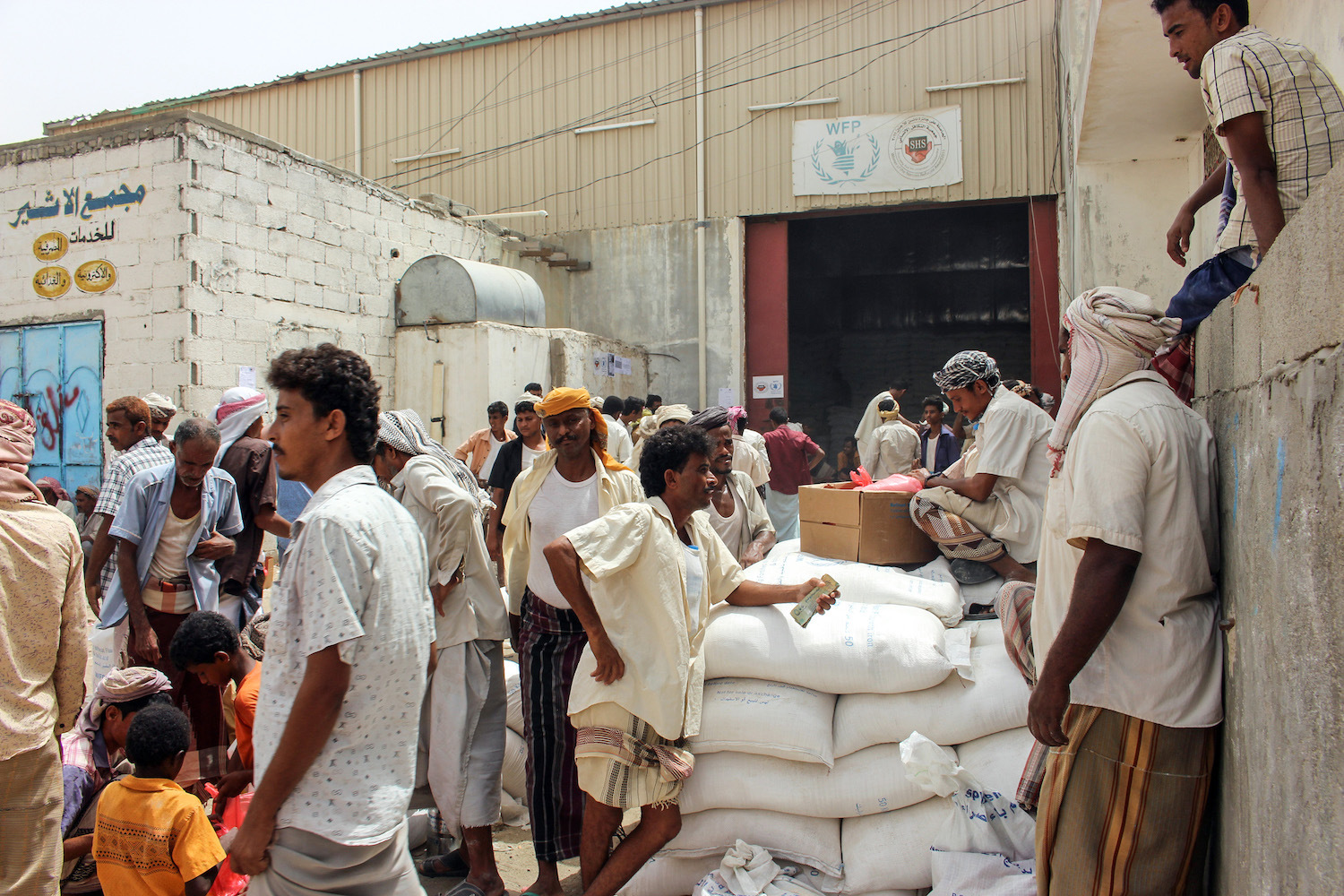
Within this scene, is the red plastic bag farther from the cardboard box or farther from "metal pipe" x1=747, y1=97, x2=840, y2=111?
"metal pipe" x1=747, y1=97, x2=840, y2=111

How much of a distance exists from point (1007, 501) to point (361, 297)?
7989mm

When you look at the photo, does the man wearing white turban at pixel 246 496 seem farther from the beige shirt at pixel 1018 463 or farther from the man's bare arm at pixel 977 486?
the beige shirt at pixel 1018 463

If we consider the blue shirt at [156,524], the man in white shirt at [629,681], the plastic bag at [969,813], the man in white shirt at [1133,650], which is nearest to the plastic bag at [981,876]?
the plastic bag at [969,813]

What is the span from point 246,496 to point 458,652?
1.70 m

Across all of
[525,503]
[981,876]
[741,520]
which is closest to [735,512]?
[741,520]

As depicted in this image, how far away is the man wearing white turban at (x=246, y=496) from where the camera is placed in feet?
13.6

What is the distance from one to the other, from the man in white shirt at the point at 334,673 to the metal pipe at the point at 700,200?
36.4ft

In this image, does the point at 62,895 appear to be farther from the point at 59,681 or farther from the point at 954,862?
the point at 954,862

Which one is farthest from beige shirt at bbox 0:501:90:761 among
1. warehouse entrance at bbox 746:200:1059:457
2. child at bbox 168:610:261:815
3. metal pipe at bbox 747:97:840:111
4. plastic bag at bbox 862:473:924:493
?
warehouse entrance at bbox 746:200:1059:457

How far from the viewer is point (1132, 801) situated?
1909 millimetres


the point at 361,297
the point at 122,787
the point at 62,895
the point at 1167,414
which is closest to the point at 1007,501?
the point at 1167,414

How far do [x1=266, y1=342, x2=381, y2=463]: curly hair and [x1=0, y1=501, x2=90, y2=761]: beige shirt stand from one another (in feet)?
3.76

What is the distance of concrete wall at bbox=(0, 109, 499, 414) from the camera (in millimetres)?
7801

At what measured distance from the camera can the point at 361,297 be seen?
9781 mm
